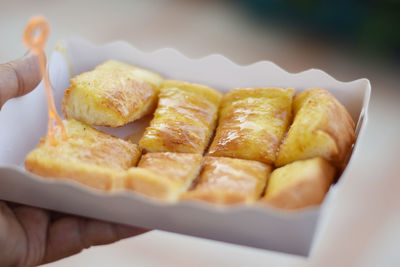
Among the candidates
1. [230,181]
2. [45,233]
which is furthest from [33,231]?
[230,181]

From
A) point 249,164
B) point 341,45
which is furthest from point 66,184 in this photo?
point 341,45

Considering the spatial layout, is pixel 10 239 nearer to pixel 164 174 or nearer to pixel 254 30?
pixel 164 174

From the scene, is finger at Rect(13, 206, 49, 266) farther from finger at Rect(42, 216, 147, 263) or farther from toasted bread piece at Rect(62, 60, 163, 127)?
toasted bread piece at Rect(62, 60, 163, 127)

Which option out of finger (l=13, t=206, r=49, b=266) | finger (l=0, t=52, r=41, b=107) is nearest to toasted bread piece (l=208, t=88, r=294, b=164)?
finger (l=13, t=206, r=49, b=266)

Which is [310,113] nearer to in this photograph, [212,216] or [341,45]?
[212,216]

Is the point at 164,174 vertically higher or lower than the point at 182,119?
lower
